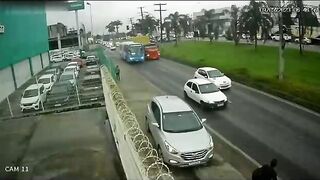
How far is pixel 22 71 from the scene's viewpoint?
34.2 ft

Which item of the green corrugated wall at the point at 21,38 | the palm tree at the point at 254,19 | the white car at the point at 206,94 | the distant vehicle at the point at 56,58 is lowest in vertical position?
the white car at the point at 206,94

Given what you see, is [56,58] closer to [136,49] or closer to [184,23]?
[136,49]

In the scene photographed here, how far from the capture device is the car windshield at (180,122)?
8.95 m

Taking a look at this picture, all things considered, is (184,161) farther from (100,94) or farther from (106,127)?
(100,94)

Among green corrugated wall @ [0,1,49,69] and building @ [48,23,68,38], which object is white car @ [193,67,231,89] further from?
building @ [48,23,68,38]

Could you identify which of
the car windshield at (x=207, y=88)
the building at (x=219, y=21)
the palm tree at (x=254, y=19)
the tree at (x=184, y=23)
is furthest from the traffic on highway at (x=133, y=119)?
the building at (x=219, y=21)

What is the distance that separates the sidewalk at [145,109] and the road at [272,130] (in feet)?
3.36

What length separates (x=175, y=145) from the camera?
823 cm

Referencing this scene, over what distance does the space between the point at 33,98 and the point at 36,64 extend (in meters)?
4.72

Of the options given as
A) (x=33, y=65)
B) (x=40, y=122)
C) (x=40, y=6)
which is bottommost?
(x=40, y=122)

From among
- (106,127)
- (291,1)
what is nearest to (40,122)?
(106,127)

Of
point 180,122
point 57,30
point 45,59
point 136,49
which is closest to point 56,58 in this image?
point 45,59

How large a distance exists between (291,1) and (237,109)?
9.51 meters

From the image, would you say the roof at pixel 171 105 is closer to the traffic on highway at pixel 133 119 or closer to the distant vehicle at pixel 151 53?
the traffic on highway at pixel 133 119
